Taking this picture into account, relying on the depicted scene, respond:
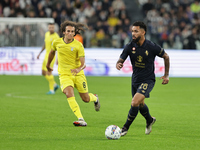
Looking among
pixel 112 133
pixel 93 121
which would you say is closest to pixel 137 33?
pixel 112 133

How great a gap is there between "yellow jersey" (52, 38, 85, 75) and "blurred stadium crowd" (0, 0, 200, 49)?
1514 centimetres

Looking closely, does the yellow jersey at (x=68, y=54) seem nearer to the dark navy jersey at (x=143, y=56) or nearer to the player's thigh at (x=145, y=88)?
the dark navy jersey at (x=143, y=56)

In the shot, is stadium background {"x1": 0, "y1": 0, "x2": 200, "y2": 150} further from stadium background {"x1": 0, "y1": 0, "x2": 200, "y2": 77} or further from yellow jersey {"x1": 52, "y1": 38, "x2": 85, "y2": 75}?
yellow jersey {"x1": 52, "y1": 38, "x2": 85, "y2": 75}

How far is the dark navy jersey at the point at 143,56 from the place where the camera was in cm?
764

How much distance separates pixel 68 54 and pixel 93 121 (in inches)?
60.7

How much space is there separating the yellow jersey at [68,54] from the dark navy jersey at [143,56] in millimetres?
1617

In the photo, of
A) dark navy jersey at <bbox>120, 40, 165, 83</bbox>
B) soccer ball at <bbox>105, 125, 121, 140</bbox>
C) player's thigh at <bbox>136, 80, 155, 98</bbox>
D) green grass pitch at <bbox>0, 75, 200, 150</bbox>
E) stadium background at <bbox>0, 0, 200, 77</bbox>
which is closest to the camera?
green grass pitch at <bbox>0, 75, 200, 150</bbox>

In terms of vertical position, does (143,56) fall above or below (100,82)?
above

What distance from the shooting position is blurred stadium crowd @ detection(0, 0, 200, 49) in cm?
2469

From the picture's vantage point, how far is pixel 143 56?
25.0 ft

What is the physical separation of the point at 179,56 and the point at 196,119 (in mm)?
13666

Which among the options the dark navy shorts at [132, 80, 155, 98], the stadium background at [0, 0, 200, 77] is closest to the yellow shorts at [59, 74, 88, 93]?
the dark navy shorts at [132, 80, 155, 98]

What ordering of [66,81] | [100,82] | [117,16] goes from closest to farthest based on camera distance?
[66,81] → [100,82] → [117,16]

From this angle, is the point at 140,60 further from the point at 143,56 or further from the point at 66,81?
the point at 66,81
